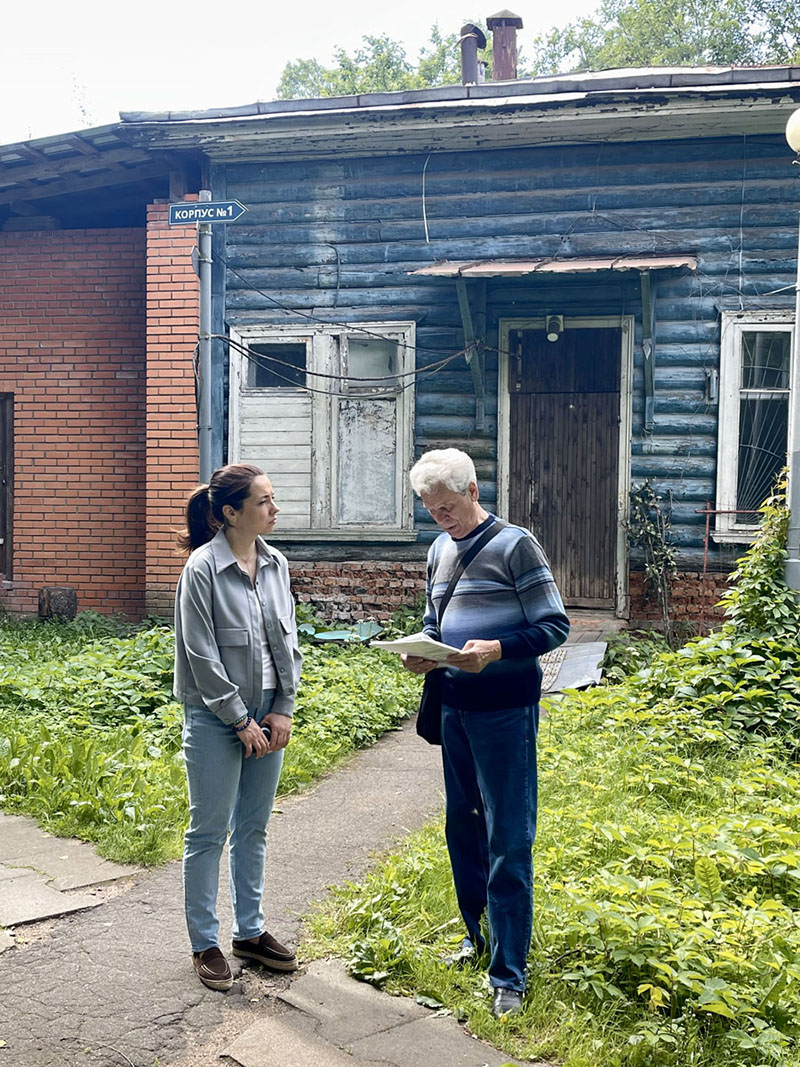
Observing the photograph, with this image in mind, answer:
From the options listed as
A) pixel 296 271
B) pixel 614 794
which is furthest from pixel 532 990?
pixel 296 271

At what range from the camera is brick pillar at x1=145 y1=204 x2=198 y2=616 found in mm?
10641

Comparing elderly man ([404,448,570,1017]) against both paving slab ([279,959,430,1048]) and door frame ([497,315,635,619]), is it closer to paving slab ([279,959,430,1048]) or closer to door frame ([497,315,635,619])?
paving slab ([279,959,430,1048])

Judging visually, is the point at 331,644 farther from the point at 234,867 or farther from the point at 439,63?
the point at 439,63

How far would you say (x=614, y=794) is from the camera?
5.25 m

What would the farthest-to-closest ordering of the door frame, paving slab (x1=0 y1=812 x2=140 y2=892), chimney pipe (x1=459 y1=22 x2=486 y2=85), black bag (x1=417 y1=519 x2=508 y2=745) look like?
chimney pipe (x1=459 y1=22 x2=486 y2=85) → the door frame → paving slab (x1=0 y1=812 x2=140 y2=892) → black bag (x1=417 y1=519 x2=508 y2=745)

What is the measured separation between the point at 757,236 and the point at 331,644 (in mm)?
5251

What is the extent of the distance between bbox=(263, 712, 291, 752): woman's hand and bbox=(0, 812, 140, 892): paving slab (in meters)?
1.34

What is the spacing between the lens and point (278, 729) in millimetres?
3670

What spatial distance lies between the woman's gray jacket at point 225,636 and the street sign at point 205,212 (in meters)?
4.61

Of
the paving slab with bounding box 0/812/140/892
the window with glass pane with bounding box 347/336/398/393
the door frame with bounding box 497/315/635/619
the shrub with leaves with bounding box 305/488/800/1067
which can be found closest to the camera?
the shrub with leaves with bounding box 305/488/800/1067

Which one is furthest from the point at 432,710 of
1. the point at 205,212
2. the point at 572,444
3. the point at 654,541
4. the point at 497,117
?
the point at 497,117

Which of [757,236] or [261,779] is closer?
[261,779]

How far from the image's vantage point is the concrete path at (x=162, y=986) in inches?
122

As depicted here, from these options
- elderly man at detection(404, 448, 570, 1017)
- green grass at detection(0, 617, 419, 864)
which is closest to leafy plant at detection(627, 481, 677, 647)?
green grass at detection(0, 617, 419, 864)
